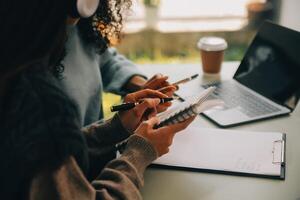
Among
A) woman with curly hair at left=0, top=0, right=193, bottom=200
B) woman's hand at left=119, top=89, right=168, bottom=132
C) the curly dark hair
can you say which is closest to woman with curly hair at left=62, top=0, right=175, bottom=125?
the curly dark hair

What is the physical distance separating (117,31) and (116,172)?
2.14 ft

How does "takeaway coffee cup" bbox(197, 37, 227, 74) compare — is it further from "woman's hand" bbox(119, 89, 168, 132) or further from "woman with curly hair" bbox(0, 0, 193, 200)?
"woman with curly hair" bbox(0, 0, 193, 200)

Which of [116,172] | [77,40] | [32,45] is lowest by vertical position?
[116,172]

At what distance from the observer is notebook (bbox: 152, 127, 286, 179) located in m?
0.93

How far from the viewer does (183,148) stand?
3.33 ft

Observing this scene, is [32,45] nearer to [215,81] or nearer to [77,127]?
[77,127]

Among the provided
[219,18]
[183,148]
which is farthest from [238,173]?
[219,18]

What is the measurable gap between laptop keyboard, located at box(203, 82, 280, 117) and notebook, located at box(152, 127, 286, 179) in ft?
0.42

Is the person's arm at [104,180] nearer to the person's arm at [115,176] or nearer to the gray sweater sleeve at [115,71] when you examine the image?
the person's arm at [115,176]

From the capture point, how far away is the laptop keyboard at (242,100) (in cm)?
119

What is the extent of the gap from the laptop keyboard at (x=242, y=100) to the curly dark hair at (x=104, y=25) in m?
0.34

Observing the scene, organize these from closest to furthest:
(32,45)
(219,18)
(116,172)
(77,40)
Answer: (32,45) → (116,172) → (77,40) → (219,18)

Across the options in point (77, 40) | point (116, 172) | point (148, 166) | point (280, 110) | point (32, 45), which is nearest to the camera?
point (32, 45)

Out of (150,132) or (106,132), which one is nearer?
(150,132)
